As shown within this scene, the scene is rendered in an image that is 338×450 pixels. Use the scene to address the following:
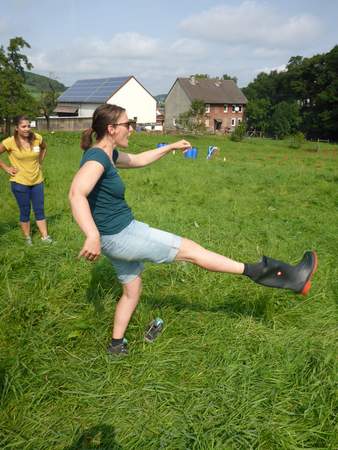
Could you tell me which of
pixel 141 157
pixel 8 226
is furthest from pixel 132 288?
pixel 8 226

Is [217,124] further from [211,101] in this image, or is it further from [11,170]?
[11,170]

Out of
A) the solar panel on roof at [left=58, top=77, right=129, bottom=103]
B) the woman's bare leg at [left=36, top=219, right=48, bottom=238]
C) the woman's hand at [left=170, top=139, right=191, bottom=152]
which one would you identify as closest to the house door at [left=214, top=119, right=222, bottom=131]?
the solar panel on roof at [left=58, top=77, right=129, bottom=103]

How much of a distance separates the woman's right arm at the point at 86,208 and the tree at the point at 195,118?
45337 mm

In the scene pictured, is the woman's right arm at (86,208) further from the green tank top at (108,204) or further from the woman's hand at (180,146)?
the woman's hand at (180,146)

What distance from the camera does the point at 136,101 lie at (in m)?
56.2

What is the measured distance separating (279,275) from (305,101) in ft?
234

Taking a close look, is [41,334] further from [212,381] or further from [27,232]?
[27,232]

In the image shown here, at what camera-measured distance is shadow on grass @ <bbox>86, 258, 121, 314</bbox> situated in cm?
346

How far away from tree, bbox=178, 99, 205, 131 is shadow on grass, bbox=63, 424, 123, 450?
4576 centimetres

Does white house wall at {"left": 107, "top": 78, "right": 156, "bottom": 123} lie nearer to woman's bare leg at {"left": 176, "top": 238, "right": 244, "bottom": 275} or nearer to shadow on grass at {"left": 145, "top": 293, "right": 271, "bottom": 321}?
shadow on grass at {"left": 145, "top": 293, "right": 271, "bottom": 321}

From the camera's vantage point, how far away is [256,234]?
6.01 metres

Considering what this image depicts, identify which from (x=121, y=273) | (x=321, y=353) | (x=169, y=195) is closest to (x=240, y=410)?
(x=321, y=353)

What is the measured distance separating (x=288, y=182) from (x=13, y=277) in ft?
29.2

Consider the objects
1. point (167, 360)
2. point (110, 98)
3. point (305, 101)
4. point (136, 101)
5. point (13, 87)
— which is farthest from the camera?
point (305, 101)
